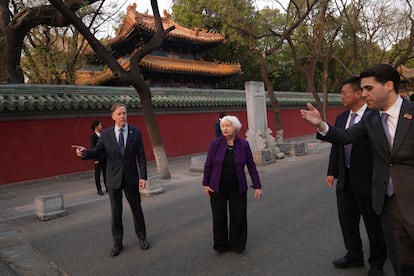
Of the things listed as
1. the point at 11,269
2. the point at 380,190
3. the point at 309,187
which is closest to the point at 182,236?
the point at 11,269

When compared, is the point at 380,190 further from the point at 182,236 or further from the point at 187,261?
the point at 182,236

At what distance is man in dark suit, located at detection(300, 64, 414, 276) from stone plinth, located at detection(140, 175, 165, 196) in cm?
523

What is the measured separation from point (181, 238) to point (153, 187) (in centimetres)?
297

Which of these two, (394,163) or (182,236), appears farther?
(182,236)

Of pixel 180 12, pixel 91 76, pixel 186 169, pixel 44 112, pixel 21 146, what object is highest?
pixel 180 12

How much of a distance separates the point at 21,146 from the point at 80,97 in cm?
221

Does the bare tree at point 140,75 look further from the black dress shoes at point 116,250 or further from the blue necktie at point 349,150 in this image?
the blue necktie at point 349,150

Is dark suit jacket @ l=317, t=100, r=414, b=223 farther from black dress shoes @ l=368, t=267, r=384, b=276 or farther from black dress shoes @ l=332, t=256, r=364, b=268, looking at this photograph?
black dress shoes @ l=332, t=256, r=364, b=268

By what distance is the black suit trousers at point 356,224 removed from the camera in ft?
9.95

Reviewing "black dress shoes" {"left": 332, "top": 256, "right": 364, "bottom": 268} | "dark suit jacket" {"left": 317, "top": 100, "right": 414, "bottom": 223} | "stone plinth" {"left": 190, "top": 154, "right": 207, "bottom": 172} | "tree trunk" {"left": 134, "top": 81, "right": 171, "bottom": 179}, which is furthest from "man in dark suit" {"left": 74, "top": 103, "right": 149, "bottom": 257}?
"stone plinth" {"left": 190, "top": 154, "right": 207, "bottom": 172}

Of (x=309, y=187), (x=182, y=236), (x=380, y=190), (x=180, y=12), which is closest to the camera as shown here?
(x=380, y=190)

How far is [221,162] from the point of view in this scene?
3633 mm

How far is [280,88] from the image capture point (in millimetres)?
28016

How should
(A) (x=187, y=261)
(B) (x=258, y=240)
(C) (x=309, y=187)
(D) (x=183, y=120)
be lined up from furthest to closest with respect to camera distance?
(D) (x=183, y=120) → (C) (x=309, y=187) → (B) (x=258, y=240) → (A) (x=187, y=261)
